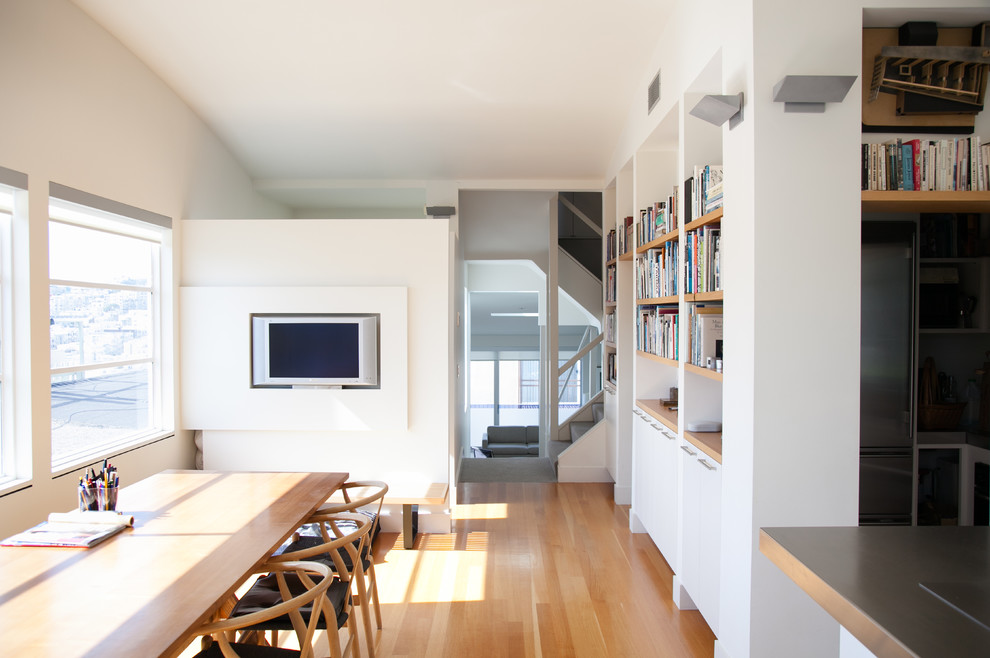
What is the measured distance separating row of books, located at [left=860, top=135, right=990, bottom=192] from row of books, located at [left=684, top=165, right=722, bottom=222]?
56 cm

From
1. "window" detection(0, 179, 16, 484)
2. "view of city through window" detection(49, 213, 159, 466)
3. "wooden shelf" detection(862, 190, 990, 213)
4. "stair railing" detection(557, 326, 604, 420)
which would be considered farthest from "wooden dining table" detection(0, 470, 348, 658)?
"stair railing" detection(557, 326, 604, 420)

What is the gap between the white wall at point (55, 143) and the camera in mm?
2672

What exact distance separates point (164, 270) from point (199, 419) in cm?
108

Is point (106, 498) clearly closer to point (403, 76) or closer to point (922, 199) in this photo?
point (403, 76)

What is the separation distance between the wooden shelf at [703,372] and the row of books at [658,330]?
300mm

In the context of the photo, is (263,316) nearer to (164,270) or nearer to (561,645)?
(164,270)

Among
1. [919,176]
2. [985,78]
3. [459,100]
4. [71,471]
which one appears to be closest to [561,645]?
[919,176]

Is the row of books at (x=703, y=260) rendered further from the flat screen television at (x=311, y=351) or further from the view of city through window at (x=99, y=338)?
the view of city through window at (x=99, y=338)

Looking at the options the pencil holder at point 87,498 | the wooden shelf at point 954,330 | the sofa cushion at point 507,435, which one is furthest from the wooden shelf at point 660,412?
the sofa cushion at point 507,435

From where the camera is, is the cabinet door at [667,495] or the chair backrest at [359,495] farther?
the cabinet door at [667,495]

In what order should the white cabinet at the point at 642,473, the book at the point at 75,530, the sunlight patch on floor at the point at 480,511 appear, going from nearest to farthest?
the book at the point at 75,530 < the white cabinet at the point at 642,473 < the sunlight patch on floor at the point at 480,511

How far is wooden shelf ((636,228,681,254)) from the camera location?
3.12 metres

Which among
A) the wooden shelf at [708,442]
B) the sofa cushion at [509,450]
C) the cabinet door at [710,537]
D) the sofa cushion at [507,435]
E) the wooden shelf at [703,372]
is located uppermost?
the wooden shelf at [703,372]

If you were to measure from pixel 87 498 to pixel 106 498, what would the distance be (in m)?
0.06
